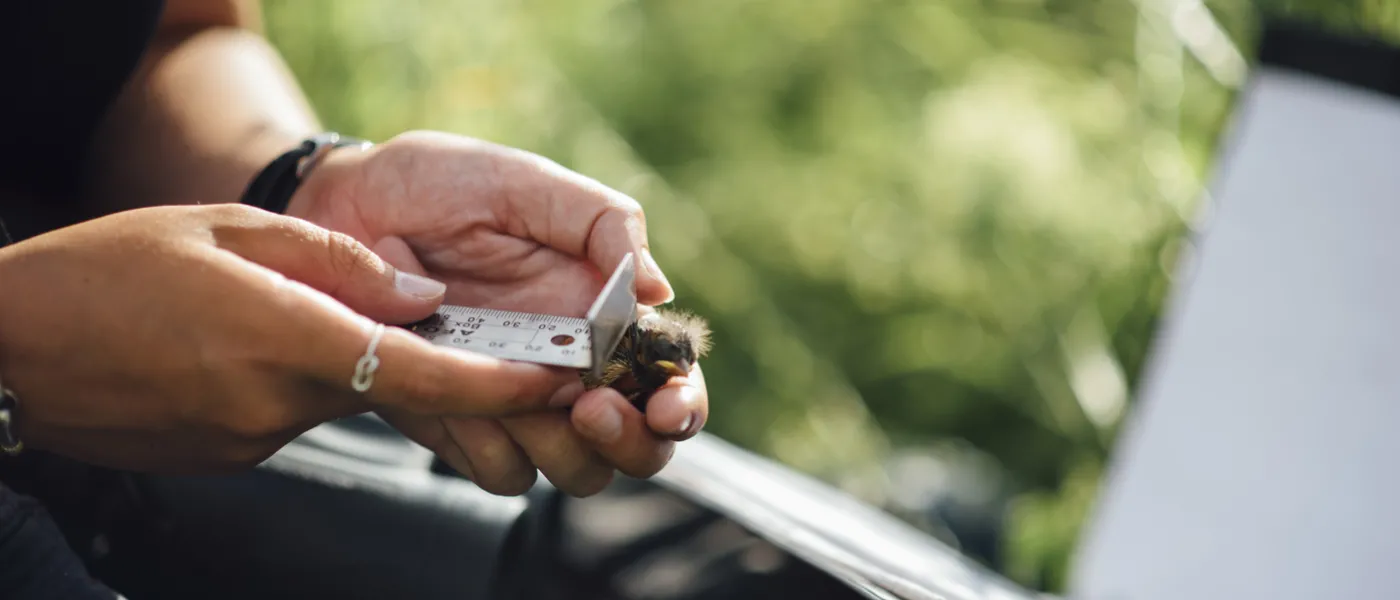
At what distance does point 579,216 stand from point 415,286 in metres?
0.25

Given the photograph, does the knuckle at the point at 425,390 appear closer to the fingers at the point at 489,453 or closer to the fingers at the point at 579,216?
the fingers at the point at 489,453

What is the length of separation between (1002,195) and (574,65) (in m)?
1.41

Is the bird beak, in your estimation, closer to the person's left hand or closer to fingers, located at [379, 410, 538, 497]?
the person's left hand

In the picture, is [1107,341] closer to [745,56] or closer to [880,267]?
[880,267]

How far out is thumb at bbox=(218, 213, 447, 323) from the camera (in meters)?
0.92

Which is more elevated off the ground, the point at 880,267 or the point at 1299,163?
the point at 1299,163

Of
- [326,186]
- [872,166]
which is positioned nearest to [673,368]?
[326,186]

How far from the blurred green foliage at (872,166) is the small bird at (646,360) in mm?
1701

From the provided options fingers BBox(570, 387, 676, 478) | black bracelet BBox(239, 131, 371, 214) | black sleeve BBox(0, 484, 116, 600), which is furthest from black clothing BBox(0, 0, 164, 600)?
fingers BBox(570, 387, 676, 478)

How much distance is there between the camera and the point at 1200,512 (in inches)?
70.7

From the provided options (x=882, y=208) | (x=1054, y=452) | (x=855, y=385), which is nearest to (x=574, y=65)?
(x=882, y=208)

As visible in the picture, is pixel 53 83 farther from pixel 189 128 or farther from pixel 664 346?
pixel 664 346

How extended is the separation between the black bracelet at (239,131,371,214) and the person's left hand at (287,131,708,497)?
2 centimetres

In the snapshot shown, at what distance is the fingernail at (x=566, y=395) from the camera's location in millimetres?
1011
